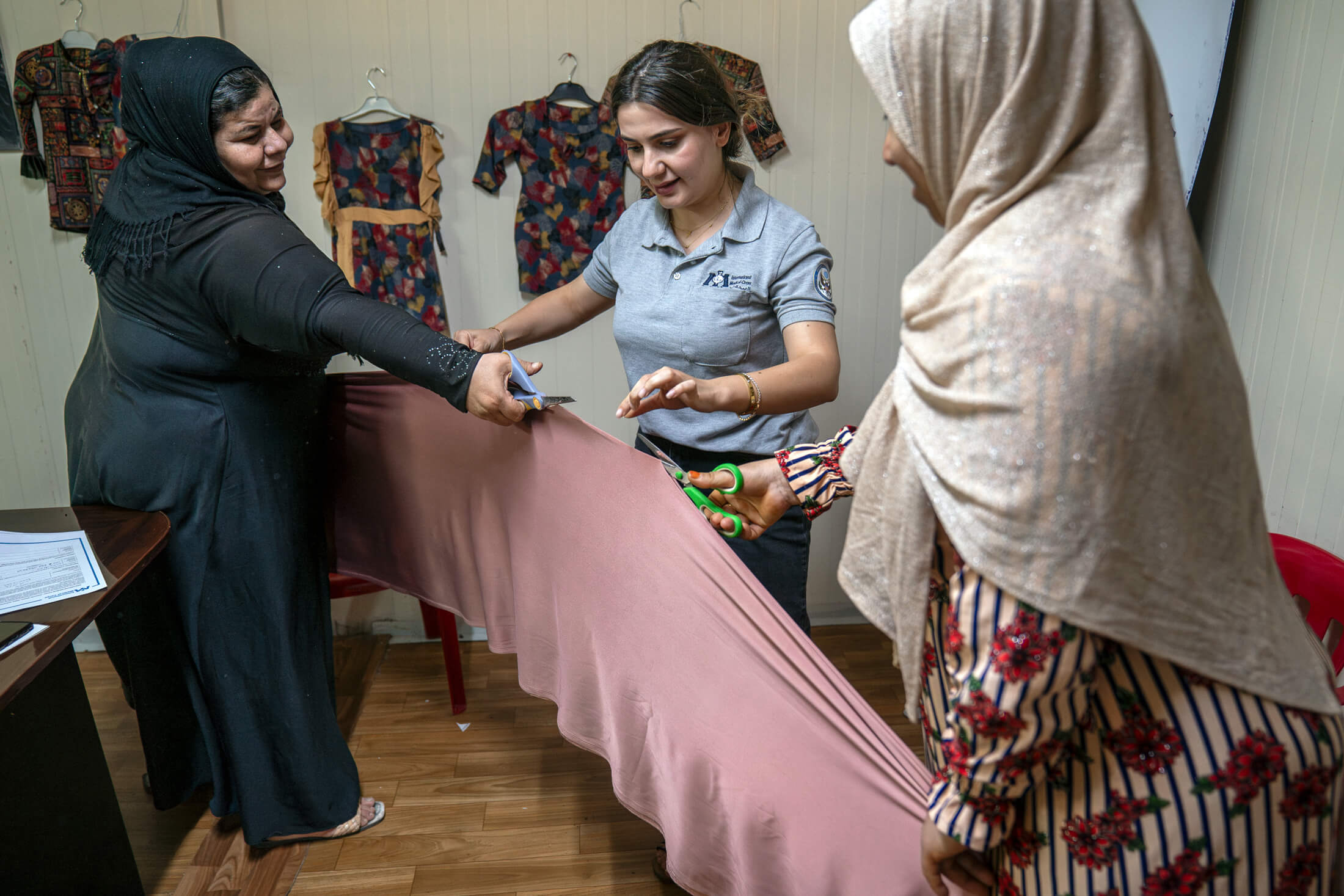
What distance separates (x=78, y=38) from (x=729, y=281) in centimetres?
210

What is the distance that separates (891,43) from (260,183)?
1313 millimetres

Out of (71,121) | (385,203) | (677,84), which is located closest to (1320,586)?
(677,84)

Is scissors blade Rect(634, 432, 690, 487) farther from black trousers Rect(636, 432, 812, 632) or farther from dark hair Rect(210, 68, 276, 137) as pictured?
dark hair Rect(210, 68, 276, 137)

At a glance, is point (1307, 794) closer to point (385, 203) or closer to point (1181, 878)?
point (1181, 878)

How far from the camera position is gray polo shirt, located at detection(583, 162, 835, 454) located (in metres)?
1.59

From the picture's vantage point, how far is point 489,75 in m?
2.63

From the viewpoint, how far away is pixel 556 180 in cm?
267

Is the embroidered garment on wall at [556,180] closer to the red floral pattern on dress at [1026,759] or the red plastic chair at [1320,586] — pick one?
the red plastic chair at [1320,586]

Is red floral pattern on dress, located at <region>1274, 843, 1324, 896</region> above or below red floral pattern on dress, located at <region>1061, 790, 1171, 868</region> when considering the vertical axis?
below

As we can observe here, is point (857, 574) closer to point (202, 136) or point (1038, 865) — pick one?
point (1038, 865)

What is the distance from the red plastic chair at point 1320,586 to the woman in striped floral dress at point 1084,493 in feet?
2.65

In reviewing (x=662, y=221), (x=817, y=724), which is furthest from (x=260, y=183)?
(x=817, y=724)

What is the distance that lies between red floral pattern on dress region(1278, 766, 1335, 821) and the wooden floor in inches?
52.6

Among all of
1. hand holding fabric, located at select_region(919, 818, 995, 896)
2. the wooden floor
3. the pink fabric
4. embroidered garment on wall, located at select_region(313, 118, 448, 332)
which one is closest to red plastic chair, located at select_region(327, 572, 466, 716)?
the wooden floor
